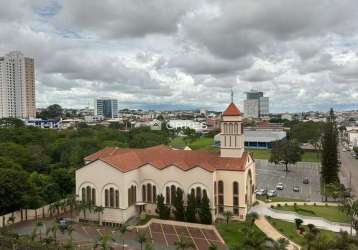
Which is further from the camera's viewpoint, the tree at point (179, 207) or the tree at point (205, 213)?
the tree at point (179, 207)

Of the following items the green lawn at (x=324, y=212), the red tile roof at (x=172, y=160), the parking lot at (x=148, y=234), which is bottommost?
the parking lot at (x=148, y=234)

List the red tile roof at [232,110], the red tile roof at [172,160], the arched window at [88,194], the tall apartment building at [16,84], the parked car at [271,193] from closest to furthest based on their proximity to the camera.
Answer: the red tile roof at [172,160]
the arched window at [88,194]
the red tile roof at [232,110]
the parked car at [271,193]
the tall apartment building at [16,84]

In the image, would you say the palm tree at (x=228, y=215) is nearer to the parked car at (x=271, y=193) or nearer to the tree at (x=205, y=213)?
the tree at (x=205, y=213)

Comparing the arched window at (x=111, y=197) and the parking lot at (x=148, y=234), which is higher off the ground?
the arched window at (x=111, y=197)

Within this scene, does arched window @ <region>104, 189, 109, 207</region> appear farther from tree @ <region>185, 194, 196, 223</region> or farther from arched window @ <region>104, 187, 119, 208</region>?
tree @ <region>185, 194, 196, 223</region>

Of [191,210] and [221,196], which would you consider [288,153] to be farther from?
[191,210]

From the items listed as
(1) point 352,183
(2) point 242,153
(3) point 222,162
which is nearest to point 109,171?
(3) point 222,162

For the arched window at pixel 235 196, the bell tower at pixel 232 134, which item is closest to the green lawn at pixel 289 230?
the arched window at pixel 235 196

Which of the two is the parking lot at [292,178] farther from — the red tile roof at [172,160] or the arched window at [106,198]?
the arched window at [106,198]

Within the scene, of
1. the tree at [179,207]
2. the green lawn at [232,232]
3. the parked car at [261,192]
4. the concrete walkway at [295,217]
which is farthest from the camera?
the parked car at [261,192]
